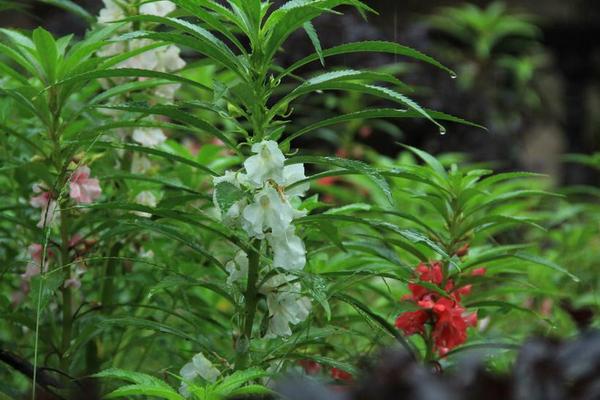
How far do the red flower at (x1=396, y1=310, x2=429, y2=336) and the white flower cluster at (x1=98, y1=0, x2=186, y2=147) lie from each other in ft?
1.96

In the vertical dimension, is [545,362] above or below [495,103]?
below

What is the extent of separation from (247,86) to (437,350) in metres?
0.74

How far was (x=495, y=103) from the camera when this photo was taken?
19.6ft

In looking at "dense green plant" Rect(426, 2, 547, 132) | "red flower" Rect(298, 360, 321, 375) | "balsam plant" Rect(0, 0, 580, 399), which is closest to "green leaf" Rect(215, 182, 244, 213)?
"balsam plant" Rect(0, 0, 580, 399)

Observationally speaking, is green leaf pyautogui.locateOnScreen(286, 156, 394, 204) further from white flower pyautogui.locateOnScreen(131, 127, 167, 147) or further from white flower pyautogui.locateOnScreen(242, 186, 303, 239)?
white flower pyautogui.locateOnScreen(131, 127, 167, 147)

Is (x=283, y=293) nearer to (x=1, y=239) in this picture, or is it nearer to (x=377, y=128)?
(x=1, y=239)

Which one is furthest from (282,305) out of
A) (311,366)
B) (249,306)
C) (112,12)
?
(112,12)

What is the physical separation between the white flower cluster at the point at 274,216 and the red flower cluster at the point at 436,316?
0.90ft

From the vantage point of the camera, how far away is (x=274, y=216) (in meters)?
1.47

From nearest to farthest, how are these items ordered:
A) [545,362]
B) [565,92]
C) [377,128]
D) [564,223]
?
[545,362] < [564,223] < [377,128] < [565,92]

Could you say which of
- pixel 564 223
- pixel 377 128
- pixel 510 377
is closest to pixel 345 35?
pixel 377 128

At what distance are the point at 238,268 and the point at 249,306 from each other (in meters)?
0.06

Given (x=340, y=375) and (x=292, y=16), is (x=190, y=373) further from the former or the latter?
(x=292, y=16)

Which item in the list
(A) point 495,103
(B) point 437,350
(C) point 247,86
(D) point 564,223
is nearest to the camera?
(C) point 247,86
